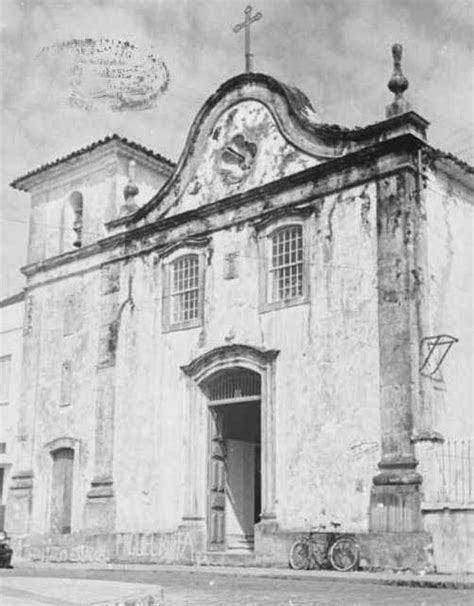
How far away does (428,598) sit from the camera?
11828 mm

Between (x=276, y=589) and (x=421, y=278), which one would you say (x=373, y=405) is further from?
(x=276, y=589)

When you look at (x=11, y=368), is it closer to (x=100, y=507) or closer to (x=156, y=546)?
(x=100, y=507)

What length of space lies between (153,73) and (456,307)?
7.71 m

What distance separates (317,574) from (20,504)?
11.5 meters

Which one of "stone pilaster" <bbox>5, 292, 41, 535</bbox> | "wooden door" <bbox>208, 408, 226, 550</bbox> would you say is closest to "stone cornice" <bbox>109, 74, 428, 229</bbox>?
"stone pilaster" <bbox>5, 292, 41, 535</bbox>

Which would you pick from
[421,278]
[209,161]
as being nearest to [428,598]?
[421,278]

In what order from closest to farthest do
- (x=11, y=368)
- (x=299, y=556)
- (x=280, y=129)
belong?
(x=299, y=556)
(x=280, y=129)
(x=11, y=368)

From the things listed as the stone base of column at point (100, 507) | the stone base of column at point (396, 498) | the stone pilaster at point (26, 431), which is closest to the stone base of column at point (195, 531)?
the stone base of column at point (100, 507)

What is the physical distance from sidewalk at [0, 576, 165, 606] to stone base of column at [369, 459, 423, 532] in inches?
267

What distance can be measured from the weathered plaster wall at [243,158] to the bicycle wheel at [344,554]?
7717 millimetres

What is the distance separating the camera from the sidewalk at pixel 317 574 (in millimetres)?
13839

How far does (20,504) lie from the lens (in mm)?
24828

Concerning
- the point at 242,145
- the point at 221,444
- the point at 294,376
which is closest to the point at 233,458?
the point at 221,444

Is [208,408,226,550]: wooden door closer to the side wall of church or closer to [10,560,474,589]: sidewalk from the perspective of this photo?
[10,560,474,589]: sidewalk
